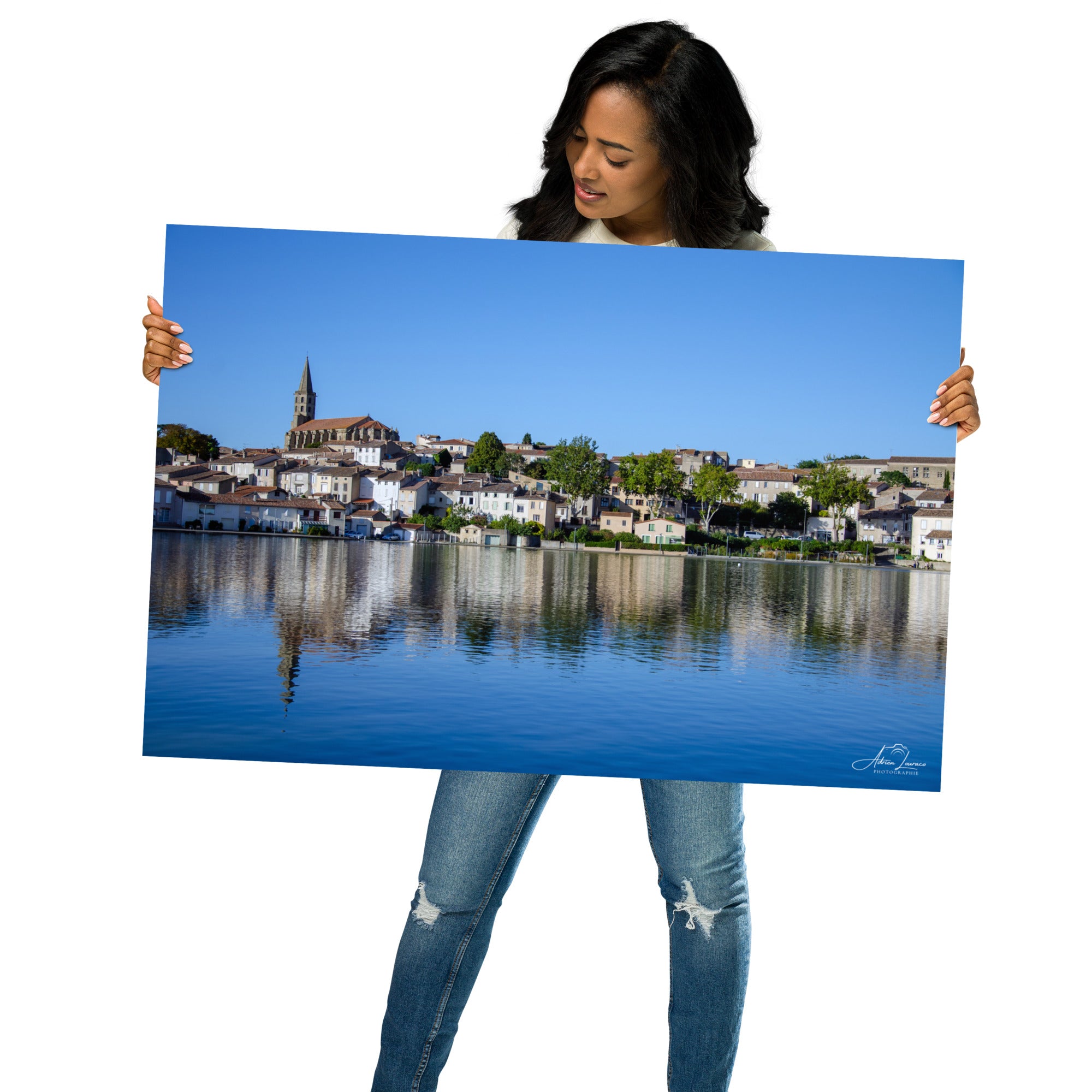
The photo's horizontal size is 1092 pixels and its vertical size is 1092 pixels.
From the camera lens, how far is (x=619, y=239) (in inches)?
127

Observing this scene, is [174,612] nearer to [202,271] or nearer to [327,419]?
[327,419]

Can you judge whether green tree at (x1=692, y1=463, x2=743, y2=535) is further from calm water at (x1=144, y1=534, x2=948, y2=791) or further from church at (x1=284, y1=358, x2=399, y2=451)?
church at (x1=284, y1=358, x2=399, y2=451)

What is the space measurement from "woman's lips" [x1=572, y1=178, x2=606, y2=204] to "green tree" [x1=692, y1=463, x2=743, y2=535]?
3.06 feet

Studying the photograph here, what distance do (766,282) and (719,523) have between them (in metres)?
0.81

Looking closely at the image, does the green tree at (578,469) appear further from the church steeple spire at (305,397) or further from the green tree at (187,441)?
the green tree at (187,441)

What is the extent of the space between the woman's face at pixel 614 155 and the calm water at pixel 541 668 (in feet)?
3.98

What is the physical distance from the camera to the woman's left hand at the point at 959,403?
3.05m

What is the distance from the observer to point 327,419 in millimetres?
3289

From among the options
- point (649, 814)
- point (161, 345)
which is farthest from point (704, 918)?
point (161, 345)

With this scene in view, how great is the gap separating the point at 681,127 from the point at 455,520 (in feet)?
4.81

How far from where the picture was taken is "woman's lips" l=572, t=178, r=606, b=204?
3.01 meters
